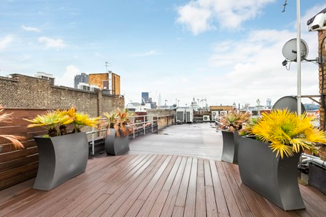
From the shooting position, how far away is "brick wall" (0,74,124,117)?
29.2 ft

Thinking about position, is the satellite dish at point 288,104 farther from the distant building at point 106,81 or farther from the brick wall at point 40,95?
the distant building at point 106,81

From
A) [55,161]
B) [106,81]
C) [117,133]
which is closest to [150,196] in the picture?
[55,161]

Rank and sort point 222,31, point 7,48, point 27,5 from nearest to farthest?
point 27,5 → point 222,31 → point 7,48

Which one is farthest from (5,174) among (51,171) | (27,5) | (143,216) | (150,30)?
(150,30)

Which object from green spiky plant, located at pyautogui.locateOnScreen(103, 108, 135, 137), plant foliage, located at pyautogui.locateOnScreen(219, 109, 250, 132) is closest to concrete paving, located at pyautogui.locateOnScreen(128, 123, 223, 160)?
green spiky plant, located at pyautogui.locateOnScreen(103, 108, 135, 137)

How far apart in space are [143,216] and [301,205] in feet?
4.88

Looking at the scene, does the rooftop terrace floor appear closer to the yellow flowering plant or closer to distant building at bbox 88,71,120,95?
the yellow flowering plant

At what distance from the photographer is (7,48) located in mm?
11281

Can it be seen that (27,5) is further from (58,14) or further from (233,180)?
(233,180)

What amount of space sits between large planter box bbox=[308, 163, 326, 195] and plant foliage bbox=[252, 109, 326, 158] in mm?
643

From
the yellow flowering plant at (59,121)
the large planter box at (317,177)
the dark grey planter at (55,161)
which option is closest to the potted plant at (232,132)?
the large planter box at (317,177)

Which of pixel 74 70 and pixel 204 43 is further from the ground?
pixel 74 70

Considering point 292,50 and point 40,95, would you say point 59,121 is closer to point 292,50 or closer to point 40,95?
point 292,50

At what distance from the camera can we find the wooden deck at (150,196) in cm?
166
